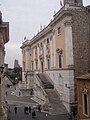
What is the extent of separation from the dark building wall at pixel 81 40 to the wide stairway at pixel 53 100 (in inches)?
182

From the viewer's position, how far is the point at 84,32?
30.6 meters

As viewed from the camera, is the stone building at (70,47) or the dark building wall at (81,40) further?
the dark building wall at (81,40)

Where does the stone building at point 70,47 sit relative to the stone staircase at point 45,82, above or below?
above

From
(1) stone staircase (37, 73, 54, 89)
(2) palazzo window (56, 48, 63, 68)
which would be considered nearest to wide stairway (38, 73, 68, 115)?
(1) stone staircase (37, 73, 54, 89)

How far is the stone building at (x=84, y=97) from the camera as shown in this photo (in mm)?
21422

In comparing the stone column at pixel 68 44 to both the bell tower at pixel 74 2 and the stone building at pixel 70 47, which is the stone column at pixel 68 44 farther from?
the bell tower at pixel 74 2

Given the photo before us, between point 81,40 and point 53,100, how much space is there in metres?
8.06

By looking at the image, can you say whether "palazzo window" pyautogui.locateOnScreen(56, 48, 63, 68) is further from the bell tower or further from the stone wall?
the bell tower

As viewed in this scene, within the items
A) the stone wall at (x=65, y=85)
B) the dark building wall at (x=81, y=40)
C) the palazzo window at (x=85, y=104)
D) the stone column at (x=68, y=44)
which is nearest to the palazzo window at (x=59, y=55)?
the stone wall at (x=65, y=85)

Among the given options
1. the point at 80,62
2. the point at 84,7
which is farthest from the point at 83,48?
the point at 84,7

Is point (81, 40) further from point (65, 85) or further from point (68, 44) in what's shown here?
point (65, 85)

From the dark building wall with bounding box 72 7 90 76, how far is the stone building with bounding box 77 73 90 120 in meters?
6.46

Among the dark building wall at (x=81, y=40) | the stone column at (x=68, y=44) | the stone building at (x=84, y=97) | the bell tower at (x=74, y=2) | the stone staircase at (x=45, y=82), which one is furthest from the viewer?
the stone staircase at (x=45, y=82)

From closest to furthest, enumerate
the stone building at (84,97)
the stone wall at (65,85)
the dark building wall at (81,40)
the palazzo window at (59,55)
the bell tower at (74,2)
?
the stone building at (84,97) < the stone wall at (65,85) < the dark building wall at (81,40) < the bell tower at (74,2) < the palazzo window at (59,55)
